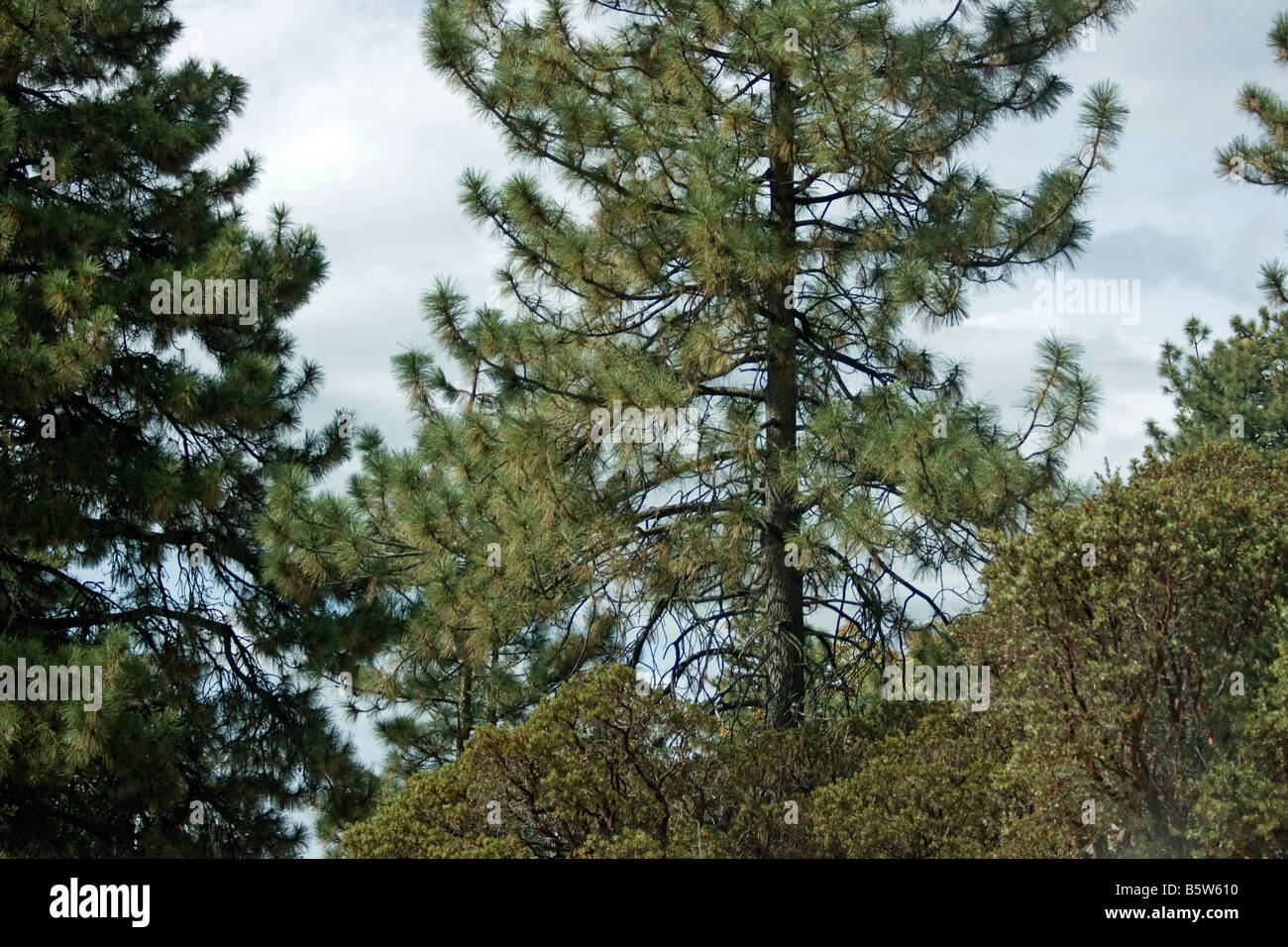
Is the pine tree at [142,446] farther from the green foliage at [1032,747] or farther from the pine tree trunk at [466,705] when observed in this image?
the green foliage at [1032,747]

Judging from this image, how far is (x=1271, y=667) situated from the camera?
639cm

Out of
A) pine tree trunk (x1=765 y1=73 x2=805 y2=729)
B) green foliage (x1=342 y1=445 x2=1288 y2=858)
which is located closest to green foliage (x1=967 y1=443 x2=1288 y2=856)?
green foliage (x1=342 y1=445 x2=1288 y2=858)

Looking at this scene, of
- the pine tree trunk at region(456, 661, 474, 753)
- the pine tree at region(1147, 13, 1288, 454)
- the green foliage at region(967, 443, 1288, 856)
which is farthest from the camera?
the pine tree at region(1147, 13, 1288, 454)

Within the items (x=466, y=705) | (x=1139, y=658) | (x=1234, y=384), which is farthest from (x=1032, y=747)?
(x=1234, y=384)

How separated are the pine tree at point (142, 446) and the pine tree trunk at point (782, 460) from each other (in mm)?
4896

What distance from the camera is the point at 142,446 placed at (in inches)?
496

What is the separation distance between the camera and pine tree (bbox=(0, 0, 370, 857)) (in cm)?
1104

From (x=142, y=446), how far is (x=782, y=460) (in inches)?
255

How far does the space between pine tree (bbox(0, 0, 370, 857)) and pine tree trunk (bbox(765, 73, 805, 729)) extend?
4.90 metres

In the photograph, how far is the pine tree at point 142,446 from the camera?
11039 millimetres

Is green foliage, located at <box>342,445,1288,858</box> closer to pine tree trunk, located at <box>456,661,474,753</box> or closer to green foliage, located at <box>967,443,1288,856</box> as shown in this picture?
green foliage, located at <box>967,443,1288,856</box>

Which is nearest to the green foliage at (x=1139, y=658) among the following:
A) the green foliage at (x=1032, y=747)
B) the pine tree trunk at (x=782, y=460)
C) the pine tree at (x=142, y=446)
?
the green foliage at (x=1032, y=747)

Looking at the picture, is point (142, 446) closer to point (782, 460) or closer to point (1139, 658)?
point (782, 460)
